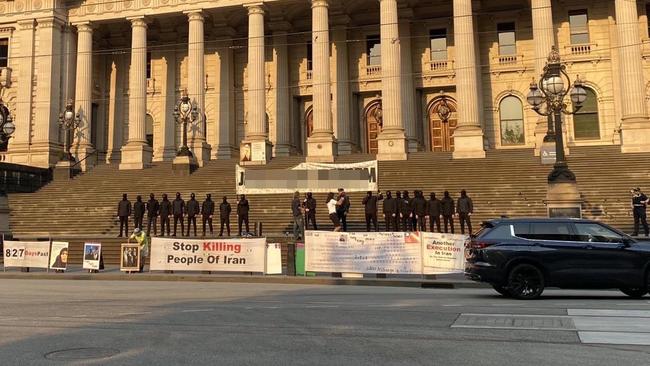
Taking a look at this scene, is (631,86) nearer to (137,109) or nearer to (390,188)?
(390,188)

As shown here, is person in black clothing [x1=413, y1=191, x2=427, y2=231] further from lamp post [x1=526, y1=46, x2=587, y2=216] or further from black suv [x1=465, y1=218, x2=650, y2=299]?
black suv [x1=465, y1=218, x2=650, y2=299]

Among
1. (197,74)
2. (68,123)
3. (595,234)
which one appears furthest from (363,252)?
(68,123)

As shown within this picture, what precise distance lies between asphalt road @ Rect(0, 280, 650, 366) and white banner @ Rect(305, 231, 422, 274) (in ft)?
14.0

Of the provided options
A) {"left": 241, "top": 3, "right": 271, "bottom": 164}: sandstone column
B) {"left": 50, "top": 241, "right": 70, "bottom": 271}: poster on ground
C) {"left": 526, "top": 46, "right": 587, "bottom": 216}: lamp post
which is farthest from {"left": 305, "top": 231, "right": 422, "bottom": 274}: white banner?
{"left": 241, "top": 3, "right": 271, "bottom": 164}: sandstone column

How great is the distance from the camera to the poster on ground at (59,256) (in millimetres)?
19031

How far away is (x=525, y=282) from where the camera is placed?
11523mm

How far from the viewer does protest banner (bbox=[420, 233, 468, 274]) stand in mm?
15922

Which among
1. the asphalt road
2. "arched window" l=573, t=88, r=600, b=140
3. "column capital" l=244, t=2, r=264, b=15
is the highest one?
"column capital" l=244, t=2, r=264, b=15

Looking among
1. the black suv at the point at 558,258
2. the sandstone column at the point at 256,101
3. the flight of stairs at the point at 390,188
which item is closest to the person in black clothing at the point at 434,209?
the flight of stairs at the point at 390,188

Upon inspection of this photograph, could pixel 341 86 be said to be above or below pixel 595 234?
above

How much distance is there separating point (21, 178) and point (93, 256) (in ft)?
52.3

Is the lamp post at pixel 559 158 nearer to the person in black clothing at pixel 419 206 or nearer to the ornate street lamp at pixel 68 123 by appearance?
the person in black clothing at pixel 419 206

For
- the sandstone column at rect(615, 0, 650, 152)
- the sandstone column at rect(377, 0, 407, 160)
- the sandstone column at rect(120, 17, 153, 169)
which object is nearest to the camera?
the sandstone column at rect(615, 0, 650, 152)

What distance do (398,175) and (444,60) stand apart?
13011 mm
